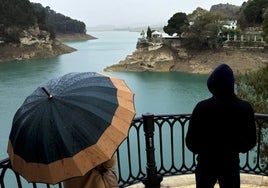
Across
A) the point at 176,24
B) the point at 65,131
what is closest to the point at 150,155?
the point at 65,131

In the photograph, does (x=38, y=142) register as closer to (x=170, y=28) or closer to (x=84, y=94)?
(x=84, y=94)

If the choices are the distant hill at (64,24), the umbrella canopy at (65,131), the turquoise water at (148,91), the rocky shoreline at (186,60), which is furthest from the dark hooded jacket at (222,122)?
the distant hill at (64,24)

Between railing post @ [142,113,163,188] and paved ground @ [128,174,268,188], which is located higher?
railing post @ [142,113,163,188]

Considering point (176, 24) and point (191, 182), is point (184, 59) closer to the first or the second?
point (176, 24)

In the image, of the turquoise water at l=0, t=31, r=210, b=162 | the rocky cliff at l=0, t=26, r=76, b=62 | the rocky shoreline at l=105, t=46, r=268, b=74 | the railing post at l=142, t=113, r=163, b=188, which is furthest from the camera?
the rocky cliff at l=0, t=26, r=76, b=62

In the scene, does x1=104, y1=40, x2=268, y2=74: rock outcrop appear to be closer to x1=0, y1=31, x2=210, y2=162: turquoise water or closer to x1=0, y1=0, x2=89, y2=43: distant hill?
x1=0, y1=31, x2=210, y2=162: turquoise water

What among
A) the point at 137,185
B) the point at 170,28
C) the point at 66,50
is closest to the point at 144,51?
the point at 170,28

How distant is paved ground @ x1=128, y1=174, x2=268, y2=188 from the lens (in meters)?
3.21

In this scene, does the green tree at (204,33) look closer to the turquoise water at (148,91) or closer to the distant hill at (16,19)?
the turquoise water at (148,91)

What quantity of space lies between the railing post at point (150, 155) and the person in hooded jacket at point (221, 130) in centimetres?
80

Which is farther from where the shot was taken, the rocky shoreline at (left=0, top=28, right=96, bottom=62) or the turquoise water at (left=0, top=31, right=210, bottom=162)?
the rocky shoreline at (left=0, top=28, right=96, bottom=62)

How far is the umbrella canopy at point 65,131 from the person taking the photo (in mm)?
1646

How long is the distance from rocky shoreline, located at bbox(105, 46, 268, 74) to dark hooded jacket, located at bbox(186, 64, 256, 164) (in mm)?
33901

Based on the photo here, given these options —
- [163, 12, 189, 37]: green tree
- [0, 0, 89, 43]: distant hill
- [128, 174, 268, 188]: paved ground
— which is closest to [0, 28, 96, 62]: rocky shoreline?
[0, 0, 89, 43]: distant hill
